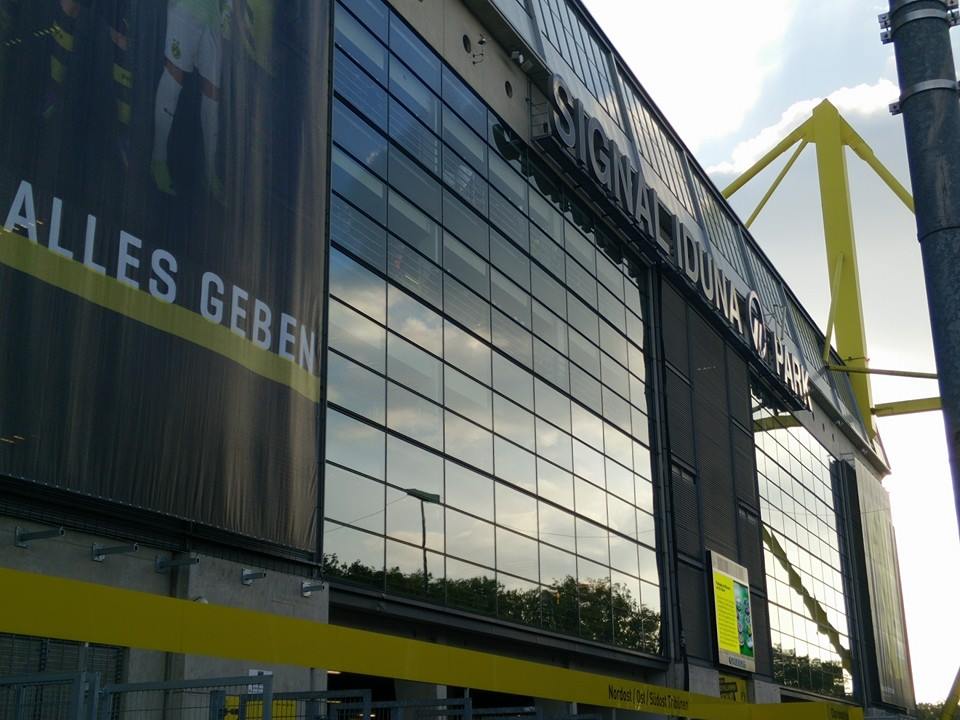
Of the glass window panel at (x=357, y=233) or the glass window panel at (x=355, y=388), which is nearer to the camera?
the glass window panel at (x=355, y=388)

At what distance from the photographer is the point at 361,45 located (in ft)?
81.9

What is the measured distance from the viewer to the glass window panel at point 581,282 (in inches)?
1304

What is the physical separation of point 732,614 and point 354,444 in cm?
2094

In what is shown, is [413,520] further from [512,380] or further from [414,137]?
[414,137]

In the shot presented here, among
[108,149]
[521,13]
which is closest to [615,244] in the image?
[521,13]

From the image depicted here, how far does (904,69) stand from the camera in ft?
16.1

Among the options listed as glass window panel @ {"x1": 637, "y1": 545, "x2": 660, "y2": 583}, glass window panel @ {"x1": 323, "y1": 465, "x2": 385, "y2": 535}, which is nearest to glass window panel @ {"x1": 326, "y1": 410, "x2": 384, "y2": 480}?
glass window panel @ {"x1": 323, "y1": 465, "x2": 385, "y2": 535}

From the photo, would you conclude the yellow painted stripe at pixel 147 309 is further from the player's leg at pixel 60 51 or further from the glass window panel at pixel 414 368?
the glass window panel at pixel 414 368

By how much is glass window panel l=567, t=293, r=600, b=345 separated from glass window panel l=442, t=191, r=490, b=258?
188 inches

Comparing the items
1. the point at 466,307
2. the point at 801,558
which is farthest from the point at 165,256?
the point at 801,558

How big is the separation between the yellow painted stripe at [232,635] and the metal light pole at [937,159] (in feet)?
32.3

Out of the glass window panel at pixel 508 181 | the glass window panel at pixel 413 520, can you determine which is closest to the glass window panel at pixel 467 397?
the glass window panel at pixel 413 520

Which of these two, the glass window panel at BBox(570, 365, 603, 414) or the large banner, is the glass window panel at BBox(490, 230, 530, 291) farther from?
the large banner

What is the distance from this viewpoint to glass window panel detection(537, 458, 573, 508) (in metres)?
29.1
